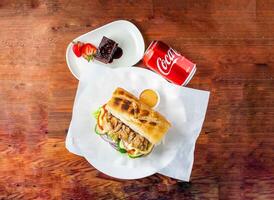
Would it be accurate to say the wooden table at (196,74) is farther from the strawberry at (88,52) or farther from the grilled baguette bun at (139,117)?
the grilled baguette bun at (139,117)

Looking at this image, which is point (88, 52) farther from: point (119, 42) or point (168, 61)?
point (168, 61)

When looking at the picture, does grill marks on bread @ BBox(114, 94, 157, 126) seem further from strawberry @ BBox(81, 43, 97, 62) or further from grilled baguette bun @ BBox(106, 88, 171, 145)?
strawberry @ BBox(81, 43, 97, 62)

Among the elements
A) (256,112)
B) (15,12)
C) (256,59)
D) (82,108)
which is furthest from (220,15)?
(15,12)

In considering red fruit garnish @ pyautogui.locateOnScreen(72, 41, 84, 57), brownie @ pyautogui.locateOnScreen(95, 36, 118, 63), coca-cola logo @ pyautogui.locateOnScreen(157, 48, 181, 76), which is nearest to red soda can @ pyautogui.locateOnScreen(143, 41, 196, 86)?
coca-cola logo @ pyautogui.locateOnScreen(157, 48, 181, 76)

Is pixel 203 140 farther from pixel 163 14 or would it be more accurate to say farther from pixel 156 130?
pixel 163 14

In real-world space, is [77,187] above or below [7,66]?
below

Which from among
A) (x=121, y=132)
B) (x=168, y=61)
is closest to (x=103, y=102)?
(x=121, y=132)
